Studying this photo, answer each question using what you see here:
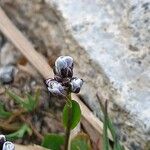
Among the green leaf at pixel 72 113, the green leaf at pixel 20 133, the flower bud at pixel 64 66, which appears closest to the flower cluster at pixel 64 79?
the flower bud at pixel 64 66

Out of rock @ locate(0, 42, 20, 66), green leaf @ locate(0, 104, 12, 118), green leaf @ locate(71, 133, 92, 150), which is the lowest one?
green leaf @ locate(71, 133, 92, 150)

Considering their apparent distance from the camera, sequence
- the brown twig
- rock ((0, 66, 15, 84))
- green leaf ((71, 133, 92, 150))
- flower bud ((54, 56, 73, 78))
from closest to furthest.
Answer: flower bud ((54, 56, 73, 78)) < green leaf ((71, 133, 92, 150)) < the brown twig < rock ((0, 66, 15, 84))

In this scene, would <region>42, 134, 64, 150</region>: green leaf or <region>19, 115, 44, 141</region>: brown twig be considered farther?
<region>19, 115, 44, 141</region>: brown twig

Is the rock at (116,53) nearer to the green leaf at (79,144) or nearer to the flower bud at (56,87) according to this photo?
the green leaf at (79,144)

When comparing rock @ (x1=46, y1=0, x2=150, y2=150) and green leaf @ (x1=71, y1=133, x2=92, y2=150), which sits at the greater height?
rock @ (x1=46, y1=0, x2=150, y2=150)

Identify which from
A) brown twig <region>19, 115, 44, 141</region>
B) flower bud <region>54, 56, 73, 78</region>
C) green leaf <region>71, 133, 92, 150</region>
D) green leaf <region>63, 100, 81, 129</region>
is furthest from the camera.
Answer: brown twig <region>19, 115, 44, 141</region>

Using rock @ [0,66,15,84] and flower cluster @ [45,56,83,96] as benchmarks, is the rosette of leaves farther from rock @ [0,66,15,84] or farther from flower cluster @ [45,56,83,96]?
rock @ [0,66,15,84]

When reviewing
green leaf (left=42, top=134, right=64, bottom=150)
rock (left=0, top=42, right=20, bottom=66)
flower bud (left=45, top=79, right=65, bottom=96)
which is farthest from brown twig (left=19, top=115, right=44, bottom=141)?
flower bud (left=45, top=79, right=65, bottom=96)
